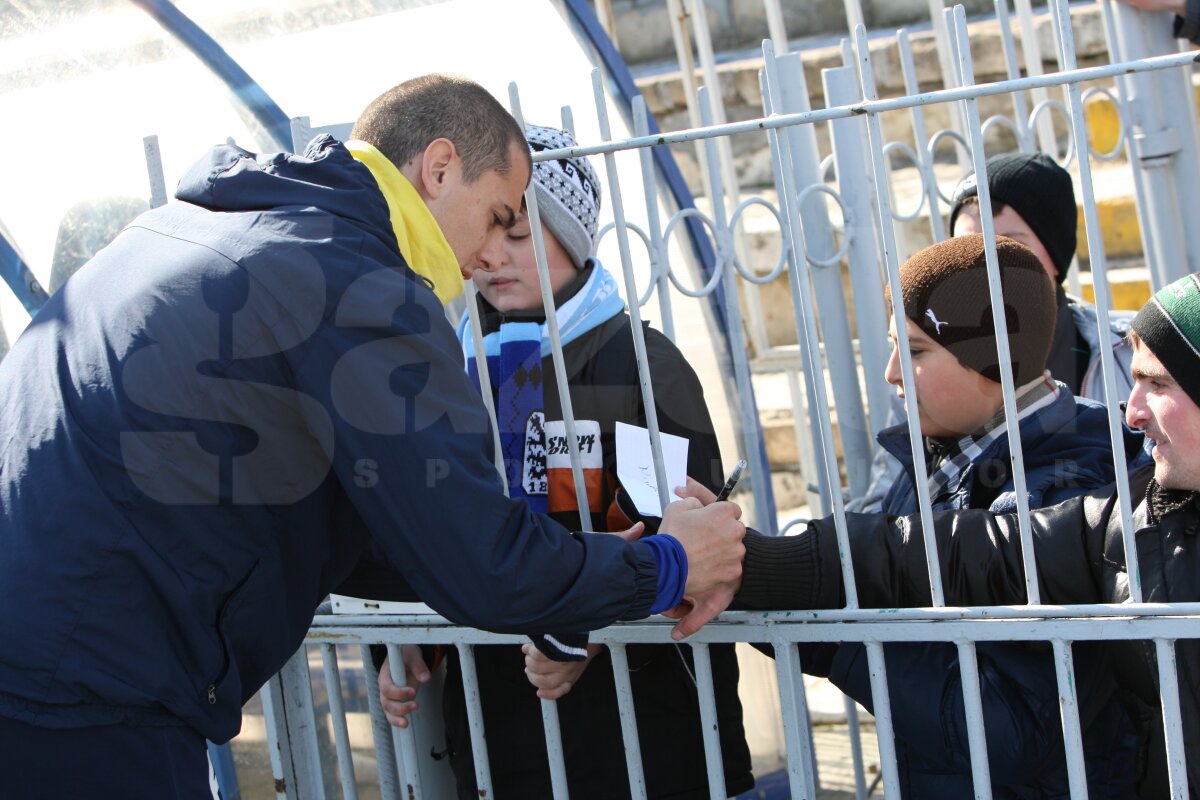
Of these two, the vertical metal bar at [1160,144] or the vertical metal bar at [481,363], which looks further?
the vertical metal bar at [1160,144]

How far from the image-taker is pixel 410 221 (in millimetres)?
2049

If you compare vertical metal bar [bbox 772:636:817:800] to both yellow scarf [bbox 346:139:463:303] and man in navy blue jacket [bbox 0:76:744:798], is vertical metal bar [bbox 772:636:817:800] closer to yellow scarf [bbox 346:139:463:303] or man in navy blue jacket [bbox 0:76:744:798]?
man in navy blue jacket [bbox 0:76:744:798]

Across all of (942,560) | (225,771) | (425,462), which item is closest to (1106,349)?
(942,560)

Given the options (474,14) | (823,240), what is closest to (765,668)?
(823,240)

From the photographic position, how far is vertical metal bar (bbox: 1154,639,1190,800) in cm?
203

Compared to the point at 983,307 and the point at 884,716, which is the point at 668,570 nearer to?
the point at 884,716

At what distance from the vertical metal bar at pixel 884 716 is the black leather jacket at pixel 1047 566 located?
10cm

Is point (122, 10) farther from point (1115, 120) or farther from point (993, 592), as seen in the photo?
point (1115, 120)

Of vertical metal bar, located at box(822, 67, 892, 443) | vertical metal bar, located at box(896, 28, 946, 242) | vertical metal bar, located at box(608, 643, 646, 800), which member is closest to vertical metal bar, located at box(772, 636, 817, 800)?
vertical metal bar, located at box(608, 643, 646, 800)

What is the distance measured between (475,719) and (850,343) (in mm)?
1786

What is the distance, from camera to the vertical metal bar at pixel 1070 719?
2104 mm

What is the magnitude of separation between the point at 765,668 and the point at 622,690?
170 cm

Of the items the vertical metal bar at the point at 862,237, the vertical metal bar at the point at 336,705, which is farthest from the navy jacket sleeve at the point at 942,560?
the vertical metal bar at the point at 862,237

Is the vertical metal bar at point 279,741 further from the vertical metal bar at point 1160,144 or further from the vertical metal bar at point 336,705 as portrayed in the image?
the vertical metal bar at point 1160,144
